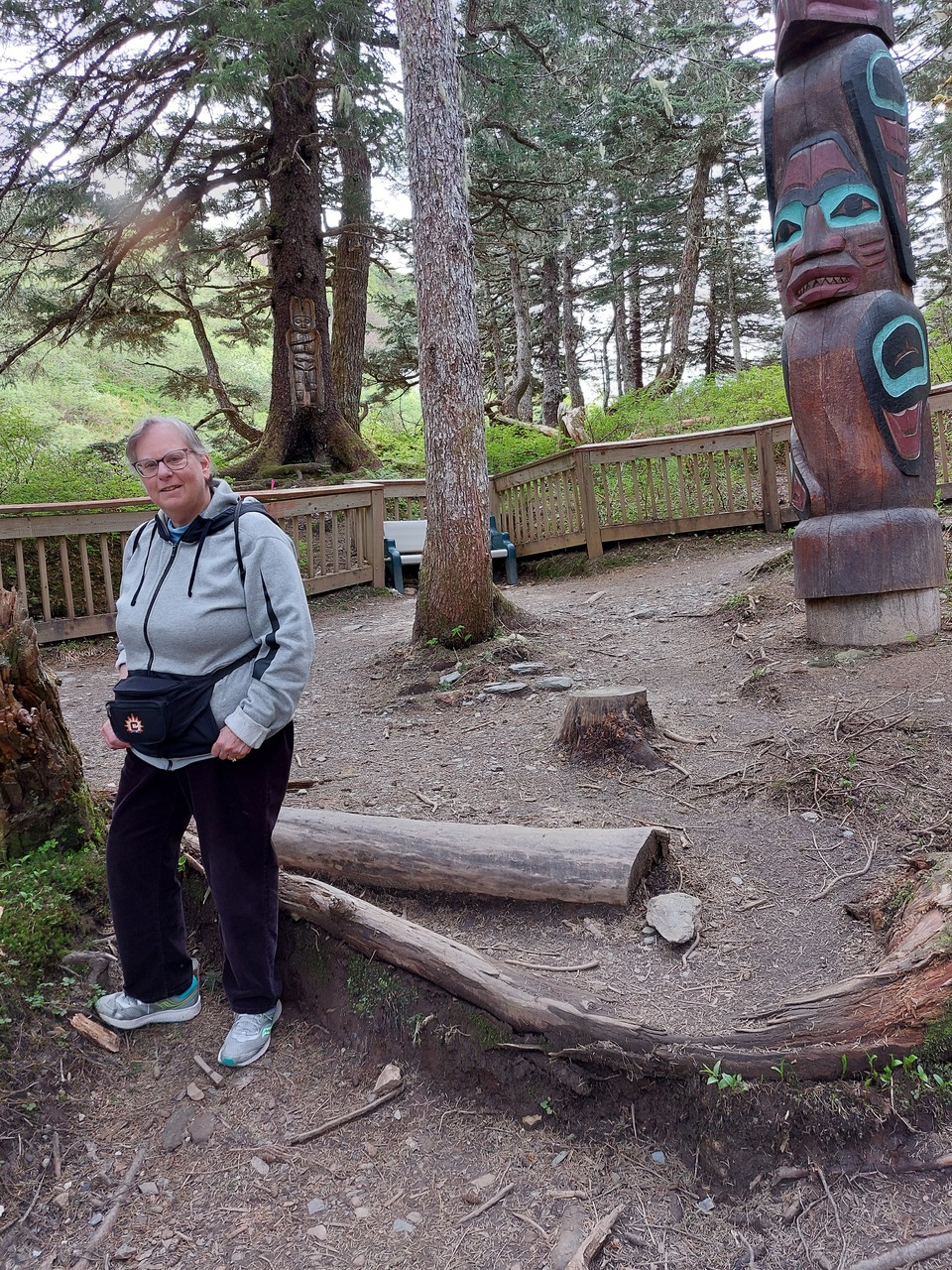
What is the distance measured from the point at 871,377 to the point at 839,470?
572mm

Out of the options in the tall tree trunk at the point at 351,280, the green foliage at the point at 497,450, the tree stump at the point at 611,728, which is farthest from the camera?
the green foliage at the point at 497,450

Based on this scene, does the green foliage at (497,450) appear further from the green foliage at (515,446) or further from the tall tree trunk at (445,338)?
the tall tree trunk at (445,338)

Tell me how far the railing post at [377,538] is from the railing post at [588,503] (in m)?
2.40

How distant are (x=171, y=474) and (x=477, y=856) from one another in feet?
5.58

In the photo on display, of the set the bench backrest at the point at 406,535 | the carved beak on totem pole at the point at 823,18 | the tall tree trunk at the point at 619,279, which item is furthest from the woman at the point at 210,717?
the tall tree trunk at the point at 619,279

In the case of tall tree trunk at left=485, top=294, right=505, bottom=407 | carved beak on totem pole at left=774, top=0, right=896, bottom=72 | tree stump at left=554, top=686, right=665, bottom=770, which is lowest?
tree stump at left=554, top=686, right=665, bottom=770

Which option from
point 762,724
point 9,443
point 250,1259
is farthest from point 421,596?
point 9,443

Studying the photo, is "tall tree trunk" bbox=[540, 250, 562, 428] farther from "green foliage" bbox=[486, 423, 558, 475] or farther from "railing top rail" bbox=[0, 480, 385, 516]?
"railing top rail" bbox=[0, 480, 385, 516]

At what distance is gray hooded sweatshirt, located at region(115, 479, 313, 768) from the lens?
2.30 meters

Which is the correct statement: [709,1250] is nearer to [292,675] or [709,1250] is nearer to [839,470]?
[292,675]

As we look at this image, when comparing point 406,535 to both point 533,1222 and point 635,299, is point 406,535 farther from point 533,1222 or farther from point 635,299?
point 635,299

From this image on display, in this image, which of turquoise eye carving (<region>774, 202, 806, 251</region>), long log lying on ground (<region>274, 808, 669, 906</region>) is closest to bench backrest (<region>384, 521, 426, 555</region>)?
turquoise eye carving (<region>774, 202, 806, 251</region>)

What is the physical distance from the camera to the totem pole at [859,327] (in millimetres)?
5066

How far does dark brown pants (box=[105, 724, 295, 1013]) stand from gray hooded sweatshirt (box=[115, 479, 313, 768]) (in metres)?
0.13
